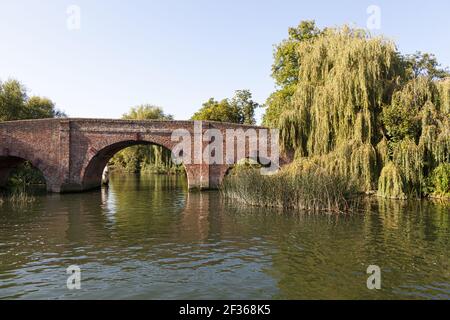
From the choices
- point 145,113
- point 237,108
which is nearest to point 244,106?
point 237,108

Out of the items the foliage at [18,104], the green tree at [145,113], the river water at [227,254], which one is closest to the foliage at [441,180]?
the river water at [227,254]

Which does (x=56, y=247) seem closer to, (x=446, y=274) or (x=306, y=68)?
(x=446, y=274)

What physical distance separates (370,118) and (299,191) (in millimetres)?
6299

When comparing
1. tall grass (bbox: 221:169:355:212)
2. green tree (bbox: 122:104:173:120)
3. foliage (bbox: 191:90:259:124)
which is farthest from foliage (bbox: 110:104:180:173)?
tall grass (bbox: 221:169:355:212)

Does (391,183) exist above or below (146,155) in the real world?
below

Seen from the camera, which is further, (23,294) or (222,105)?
(222,105)

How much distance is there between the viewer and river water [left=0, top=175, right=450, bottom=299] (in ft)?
21.0

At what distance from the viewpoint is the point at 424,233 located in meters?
10.6

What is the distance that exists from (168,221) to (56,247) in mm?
4230

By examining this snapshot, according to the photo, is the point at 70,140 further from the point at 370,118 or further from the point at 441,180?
the point at 441,180

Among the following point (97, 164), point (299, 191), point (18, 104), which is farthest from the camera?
point (18, 104)

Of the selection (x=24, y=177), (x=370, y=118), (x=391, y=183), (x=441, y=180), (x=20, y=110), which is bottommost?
(x=24, y=177)

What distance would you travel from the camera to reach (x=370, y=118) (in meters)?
18.4
